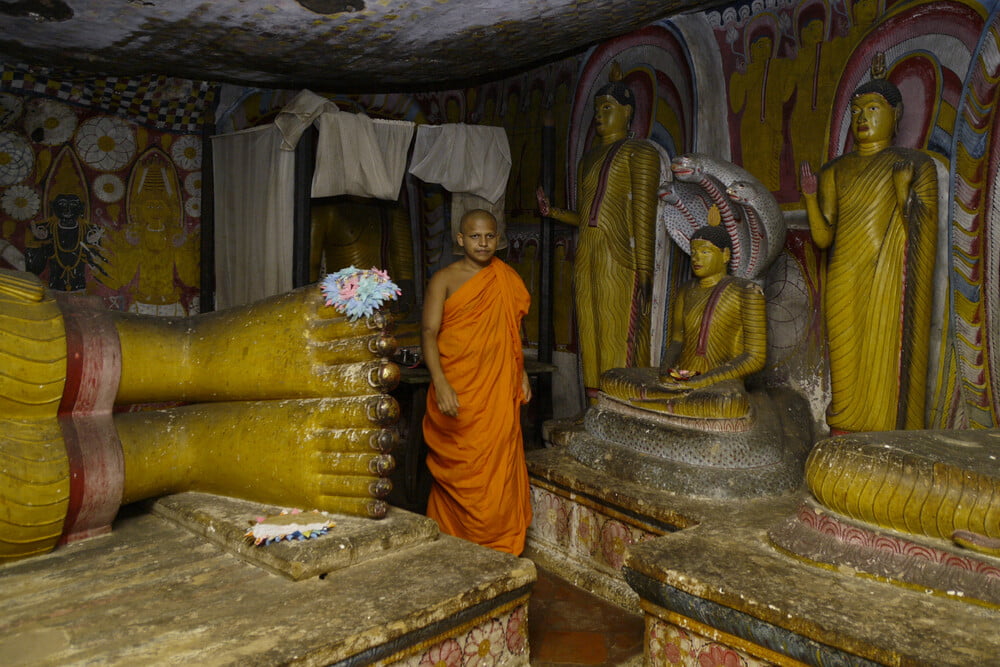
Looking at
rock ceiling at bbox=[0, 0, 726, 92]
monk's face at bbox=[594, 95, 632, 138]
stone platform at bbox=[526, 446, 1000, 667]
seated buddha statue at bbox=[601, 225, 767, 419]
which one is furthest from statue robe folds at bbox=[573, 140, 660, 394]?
stone platform at bbox=[526, 446, 1000, 667]

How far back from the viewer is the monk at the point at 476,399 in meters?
3.56

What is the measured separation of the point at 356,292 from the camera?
2.50 metres

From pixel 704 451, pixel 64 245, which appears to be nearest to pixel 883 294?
pixel 704 451

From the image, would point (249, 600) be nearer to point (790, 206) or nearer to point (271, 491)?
Answer: point (271, 491)

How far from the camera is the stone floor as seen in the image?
2.81m

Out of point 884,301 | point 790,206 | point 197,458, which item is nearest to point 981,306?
point 884,301

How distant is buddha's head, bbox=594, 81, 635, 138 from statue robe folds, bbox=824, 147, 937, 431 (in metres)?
1.58

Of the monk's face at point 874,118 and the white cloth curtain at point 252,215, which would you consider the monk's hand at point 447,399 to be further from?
the monk's face at point 874,118

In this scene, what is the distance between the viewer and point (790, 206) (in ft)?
13.9

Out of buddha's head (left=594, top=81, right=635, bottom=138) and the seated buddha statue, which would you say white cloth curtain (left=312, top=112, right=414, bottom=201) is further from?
the seated buddha statue

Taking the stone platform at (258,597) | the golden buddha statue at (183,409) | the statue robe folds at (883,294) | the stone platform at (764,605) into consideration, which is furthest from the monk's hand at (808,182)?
the stone platform at (258,597)

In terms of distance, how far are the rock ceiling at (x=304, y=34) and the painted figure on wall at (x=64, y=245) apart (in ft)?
3.41

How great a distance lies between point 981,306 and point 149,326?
366 cm

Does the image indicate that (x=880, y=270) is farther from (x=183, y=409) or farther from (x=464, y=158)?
(x=183, y=409)
